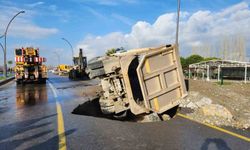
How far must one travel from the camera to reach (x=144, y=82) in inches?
340

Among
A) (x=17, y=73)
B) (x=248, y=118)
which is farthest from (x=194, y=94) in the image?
(x=17, y=73)

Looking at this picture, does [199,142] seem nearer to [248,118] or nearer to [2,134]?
[248,118]

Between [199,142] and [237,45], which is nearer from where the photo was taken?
[199,142]

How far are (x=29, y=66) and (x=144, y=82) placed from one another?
867 inches

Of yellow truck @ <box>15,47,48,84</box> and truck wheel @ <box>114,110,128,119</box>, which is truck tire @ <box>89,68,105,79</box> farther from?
yellow truck @ <box>15,47,48,84</box>

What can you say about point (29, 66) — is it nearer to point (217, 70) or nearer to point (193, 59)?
point (217, 70)

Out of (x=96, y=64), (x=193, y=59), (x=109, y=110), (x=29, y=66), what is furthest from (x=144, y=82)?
(x=193, y=59)

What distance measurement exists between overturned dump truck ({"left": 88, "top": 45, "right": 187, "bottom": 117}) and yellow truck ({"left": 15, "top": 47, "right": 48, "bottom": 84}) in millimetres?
19676

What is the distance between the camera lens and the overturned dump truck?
28.5ft

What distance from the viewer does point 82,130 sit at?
22.0ft

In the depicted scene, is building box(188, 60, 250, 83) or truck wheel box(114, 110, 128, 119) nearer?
truck wheel box(114, 110, 128, 119)

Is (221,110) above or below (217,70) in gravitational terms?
above

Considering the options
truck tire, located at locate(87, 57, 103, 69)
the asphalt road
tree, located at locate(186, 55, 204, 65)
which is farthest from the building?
the asphalt road

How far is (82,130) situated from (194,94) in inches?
221
